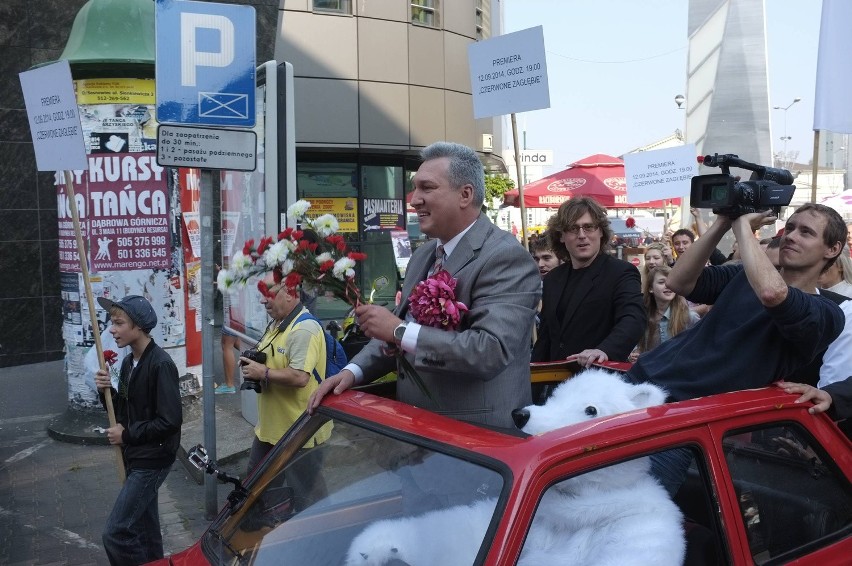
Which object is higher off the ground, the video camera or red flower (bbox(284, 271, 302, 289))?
the video camera

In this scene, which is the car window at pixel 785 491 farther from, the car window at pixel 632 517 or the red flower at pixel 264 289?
the red flower at pixel 264 289

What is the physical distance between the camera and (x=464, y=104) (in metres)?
18.5

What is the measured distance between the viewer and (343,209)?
16750mm

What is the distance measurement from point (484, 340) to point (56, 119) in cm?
422

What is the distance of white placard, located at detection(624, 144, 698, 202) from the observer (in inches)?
371

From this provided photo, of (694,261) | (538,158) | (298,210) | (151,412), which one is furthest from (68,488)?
(538,158)

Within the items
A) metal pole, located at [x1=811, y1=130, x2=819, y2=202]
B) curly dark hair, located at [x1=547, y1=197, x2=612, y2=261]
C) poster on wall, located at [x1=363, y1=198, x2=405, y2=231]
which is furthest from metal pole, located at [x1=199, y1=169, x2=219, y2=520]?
poster on wall, located at [x1=363, y1=198, x2=405, y2=231]

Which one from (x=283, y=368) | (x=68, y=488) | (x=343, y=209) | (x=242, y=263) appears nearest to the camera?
(x=242, y=263)

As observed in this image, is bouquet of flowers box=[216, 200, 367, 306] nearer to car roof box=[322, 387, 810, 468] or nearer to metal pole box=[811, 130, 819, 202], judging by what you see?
car roof box=[322, 387, 810, 468]

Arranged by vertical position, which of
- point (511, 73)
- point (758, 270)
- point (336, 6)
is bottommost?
point (758, 270)

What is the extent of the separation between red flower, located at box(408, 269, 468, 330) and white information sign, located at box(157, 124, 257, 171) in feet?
9.08

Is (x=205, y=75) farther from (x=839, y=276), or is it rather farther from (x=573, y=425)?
(x=839, y=276)

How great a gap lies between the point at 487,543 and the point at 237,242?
6.04 m

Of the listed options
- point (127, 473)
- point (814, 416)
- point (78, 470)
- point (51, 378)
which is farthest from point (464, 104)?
point (814, 416)
